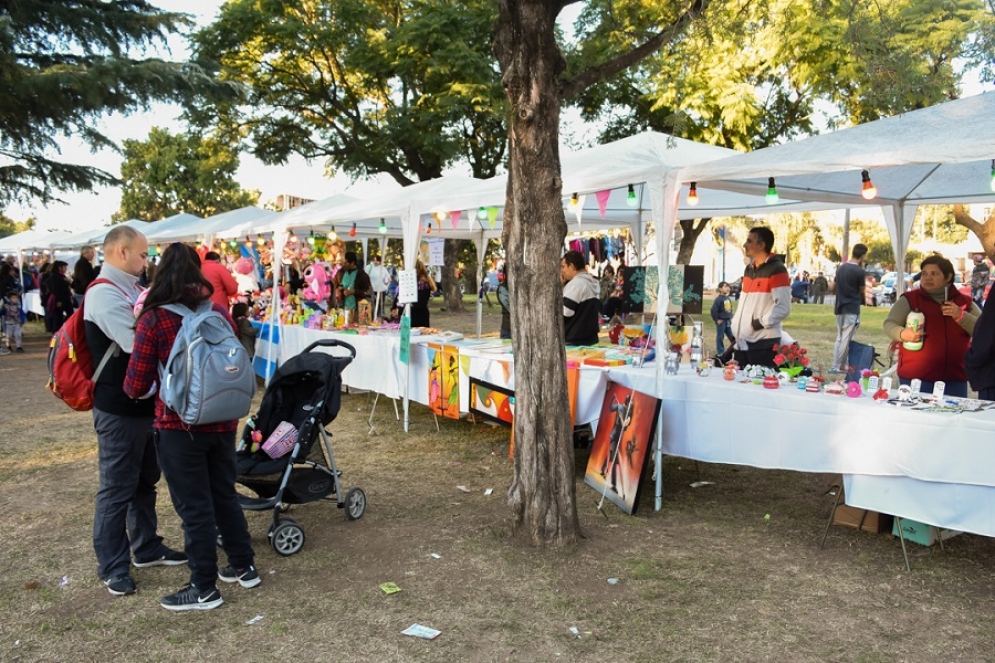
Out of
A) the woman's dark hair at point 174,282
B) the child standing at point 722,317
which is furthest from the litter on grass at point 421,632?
the child standing at point 722,317

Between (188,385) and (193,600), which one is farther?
(193,600)

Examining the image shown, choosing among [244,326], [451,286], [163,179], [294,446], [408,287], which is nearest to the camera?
[294,446]

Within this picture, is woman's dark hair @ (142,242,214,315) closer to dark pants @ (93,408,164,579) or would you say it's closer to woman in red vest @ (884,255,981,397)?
dark pants @ (93,408,164,579)

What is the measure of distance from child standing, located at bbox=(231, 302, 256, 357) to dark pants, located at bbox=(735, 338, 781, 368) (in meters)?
7.19

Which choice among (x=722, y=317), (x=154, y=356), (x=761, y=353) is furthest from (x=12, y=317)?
(x=761, y=353)

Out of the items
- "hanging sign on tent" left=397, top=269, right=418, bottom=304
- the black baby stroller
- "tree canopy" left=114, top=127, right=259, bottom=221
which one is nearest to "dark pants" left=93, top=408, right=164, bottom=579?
the black baby stroller

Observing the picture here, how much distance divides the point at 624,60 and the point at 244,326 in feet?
25.5

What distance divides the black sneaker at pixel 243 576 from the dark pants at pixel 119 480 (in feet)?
1.56

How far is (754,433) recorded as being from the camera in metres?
4.46

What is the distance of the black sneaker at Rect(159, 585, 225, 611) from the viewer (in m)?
3.32

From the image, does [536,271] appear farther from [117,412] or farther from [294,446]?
[117,412]

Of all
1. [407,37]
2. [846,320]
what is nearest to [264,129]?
[407,37]

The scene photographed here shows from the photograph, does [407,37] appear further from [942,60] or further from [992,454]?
[992,454]

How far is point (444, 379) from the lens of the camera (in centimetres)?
671
